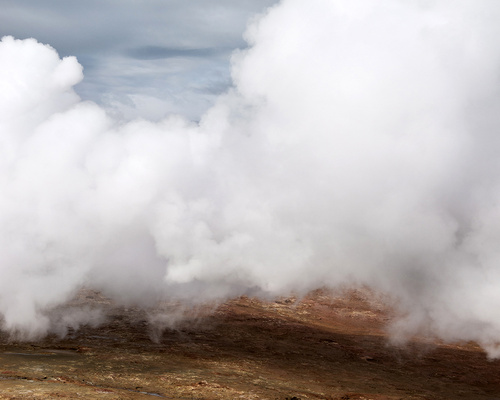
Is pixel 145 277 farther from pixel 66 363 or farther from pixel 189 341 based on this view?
pixel 66 363

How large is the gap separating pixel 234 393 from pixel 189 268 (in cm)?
1511

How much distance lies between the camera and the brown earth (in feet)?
50.2

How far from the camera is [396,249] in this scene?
114 ft

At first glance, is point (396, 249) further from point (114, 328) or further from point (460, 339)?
point (114, 328)

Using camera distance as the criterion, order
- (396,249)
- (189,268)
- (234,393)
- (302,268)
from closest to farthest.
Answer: (234,393), (189,268), (302,268), (396,249)

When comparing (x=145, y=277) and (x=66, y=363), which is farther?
(x=145, y=277)

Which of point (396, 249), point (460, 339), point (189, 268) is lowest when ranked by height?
point (460, 339)

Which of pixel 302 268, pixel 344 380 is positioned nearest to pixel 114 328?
pixel 344 380

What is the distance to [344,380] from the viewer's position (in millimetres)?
17469

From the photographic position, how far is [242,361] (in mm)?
18938

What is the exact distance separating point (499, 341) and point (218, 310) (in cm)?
1408

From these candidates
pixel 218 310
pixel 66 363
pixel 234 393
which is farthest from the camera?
pixel 218 310

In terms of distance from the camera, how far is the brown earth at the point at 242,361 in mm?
15297

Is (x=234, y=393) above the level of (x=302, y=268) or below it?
below
